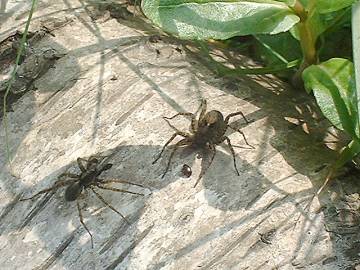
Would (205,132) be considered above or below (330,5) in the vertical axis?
below

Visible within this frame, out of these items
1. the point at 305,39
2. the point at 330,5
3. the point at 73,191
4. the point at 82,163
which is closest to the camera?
the point at 73,191

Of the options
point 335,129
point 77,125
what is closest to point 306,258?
point 335,129

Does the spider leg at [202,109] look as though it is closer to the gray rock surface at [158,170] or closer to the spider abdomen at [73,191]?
the gray rock surface at [158,170]

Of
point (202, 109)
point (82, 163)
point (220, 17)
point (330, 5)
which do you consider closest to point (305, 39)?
point (330, 5)

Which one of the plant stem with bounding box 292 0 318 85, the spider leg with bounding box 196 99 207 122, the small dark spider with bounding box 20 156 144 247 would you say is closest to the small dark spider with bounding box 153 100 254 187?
the spider leg with bounding box 196 99 207 122

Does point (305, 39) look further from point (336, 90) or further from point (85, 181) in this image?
point (85, 181)

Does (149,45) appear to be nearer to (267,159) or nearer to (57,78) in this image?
(57,78)

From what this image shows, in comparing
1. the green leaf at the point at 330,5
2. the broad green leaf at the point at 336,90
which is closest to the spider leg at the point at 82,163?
the broad green leaf at the point at 336,90
